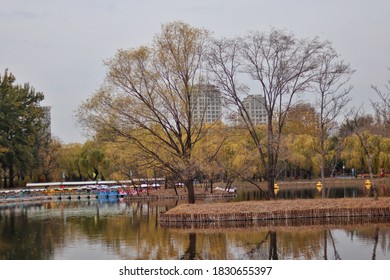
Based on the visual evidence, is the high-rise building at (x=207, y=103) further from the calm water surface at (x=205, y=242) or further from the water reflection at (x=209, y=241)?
the water reflection at (x=209, y=241)

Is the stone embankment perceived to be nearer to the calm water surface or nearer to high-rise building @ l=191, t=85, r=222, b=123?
the calm water surface

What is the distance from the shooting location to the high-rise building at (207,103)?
2091 centimetres

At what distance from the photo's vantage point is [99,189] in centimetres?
4131

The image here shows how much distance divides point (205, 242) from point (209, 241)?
0.51 feet

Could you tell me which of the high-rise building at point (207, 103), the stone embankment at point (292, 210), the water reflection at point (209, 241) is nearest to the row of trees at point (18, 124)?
the high-rise building at point (207, 103)

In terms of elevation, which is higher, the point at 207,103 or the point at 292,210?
the point at 207,103

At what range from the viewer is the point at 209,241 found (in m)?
14.2

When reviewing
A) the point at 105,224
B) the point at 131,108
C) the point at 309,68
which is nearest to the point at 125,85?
the point at 131,108

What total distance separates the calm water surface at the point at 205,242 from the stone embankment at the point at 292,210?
60 centimetres

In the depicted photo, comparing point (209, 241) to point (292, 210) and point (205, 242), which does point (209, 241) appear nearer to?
point (205, 242)

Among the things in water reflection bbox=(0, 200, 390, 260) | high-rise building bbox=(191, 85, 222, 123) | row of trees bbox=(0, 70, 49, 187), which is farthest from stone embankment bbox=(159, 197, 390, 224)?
row of trees bbox=(0, 70, 49, 187)

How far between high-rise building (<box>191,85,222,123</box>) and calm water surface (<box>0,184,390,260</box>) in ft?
16.3

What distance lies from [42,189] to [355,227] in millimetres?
31237

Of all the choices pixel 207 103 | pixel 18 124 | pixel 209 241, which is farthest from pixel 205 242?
pixel 18 124
